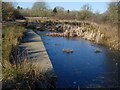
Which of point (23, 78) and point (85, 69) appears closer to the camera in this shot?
point (23, 78)

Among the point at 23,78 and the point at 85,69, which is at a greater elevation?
the point at 23,78

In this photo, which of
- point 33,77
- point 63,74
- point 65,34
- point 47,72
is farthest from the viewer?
point 65,34

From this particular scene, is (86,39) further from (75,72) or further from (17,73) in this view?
(17,73)

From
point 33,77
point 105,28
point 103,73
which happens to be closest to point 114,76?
point 103,73

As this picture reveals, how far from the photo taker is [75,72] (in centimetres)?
938

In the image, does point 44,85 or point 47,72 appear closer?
point 44,85

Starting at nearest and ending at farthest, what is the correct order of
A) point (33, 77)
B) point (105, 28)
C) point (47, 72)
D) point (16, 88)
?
point (16, 88) → point (33, 77) → point (47, 72) → point (105, 28)

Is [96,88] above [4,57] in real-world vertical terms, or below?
below

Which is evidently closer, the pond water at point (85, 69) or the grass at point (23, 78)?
the grass at point (23, 78)

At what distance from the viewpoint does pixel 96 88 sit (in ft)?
25.3

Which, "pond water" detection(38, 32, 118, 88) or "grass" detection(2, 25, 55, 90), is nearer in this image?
"grass" detection(2, 25, 55, 90)

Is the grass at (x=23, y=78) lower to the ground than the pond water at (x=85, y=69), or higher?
higher

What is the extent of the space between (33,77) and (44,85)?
338 millimetres

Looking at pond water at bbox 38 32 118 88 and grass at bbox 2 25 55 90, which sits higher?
grass at bbox 2 25 55 90
